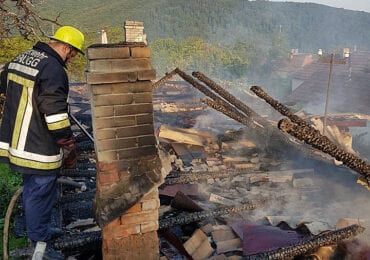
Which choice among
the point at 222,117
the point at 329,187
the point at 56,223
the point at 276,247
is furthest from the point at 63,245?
the point at 222,117

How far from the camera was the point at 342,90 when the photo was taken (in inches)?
878

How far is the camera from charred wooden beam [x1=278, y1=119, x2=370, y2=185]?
2.97 m

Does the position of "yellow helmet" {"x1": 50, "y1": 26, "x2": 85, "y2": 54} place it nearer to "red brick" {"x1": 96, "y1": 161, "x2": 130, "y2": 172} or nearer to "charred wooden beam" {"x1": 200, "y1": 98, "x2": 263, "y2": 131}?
"red brick" {"x1": 96, "y1": 161, "x2": 130, "y2": 172}

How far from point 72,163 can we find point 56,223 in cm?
94

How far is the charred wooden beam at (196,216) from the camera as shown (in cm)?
435

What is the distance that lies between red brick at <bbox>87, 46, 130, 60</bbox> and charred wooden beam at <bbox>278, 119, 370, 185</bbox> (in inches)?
57.2

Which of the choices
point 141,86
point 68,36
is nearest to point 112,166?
point 141,86

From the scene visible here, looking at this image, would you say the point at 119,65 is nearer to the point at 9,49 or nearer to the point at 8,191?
the point at 8,191

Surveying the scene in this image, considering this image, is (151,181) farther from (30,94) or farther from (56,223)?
(56,223)

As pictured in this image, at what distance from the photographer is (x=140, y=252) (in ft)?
11.0

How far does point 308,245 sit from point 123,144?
2083 mm

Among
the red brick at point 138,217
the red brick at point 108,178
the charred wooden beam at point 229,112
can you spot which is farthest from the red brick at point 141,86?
the charred wooden beam at point 229,112

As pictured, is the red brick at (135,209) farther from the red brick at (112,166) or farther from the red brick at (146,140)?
the red brick at (146,140)

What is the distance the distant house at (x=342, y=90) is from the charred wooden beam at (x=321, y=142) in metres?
16.7
